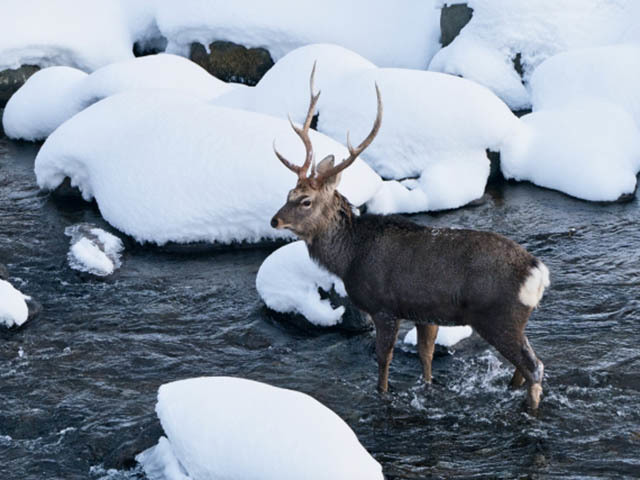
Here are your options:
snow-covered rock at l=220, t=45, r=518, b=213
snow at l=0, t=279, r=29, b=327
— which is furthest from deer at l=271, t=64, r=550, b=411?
snow-covered rock at l=220, t=45, r=518, b=213

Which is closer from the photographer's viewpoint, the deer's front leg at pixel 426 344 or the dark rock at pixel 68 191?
the deer's front leg at pixel 426 344

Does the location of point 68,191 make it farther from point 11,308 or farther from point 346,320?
point 346,320

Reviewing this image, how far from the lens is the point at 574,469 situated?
6.91 meters

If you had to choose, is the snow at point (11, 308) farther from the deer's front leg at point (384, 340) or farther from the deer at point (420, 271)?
the deer's front leg at point (384, 340)

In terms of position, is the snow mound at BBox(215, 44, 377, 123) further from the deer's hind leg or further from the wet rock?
the deer's hind leg

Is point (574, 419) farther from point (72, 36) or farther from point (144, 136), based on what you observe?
point (72, 36)

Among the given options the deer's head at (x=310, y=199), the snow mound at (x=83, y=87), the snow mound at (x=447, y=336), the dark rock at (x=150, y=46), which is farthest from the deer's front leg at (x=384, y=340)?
the dark rock at (x=150, y=46)

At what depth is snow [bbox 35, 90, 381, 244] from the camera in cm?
1157

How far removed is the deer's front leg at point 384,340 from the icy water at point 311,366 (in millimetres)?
183

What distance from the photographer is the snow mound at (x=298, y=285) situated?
938 centimetres

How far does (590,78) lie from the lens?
14.8 metres

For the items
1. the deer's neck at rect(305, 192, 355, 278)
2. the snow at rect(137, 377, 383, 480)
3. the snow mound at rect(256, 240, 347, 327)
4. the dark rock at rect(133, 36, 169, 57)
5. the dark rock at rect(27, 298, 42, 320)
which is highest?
the deer's neck at rect(305, 192, 355, 278)

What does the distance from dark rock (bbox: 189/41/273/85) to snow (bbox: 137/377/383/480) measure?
1273 cm

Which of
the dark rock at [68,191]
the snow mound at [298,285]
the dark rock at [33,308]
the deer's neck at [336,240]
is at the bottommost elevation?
the dark rock at [68,191]
